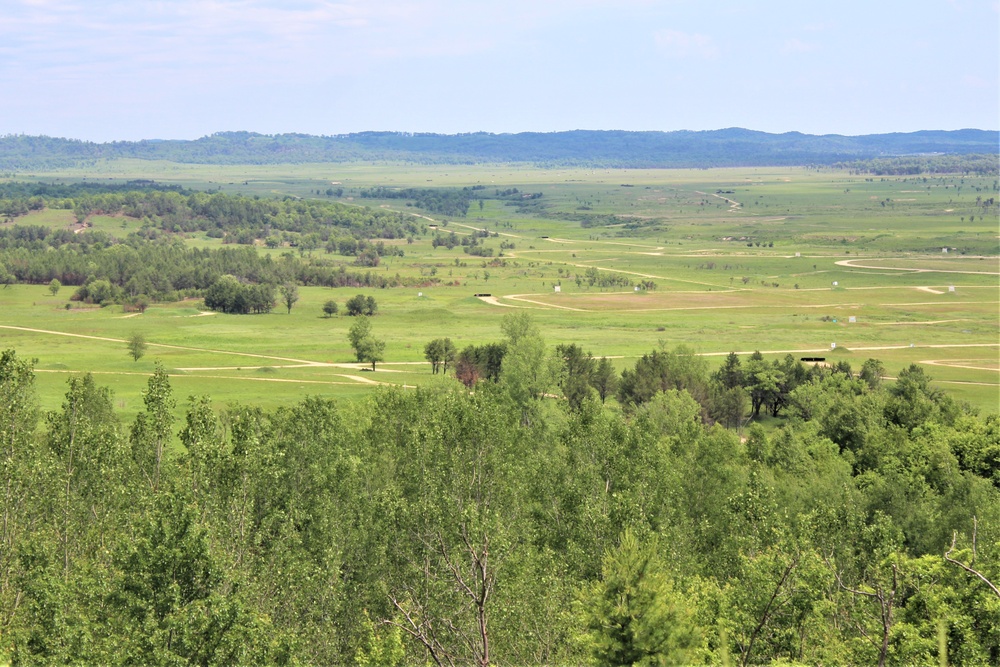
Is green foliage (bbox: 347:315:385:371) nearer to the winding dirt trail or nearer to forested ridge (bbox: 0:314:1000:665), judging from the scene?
the winding dirt trail

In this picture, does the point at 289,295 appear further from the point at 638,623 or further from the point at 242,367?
the point at 638,623

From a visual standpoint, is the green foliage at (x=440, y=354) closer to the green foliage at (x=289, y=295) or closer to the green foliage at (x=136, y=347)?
the green foliage at (x=136, y=347)

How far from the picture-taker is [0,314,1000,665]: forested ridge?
30375 mm

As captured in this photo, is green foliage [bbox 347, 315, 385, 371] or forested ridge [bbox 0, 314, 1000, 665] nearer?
forested ridge [bbox 0, 314, 1000, 665]

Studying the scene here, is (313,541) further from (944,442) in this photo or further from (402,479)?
(944,442)

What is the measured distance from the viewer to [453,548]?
38812 mm

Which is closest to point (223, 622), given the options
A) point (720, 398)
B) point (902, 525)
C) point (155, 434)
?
point (155, 434)

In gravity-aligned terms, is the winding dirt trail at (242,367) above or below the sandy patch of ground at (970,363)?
below

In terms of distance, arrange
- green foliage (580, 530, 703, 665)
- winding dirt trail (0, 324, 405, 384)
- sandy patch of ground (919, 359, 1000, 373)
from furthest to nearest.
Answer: sandy patch of ground (919, 359, 1000, 373), winding dirt trail (0, 324, 405, 384), green foliage (580, 530, 703, 665)

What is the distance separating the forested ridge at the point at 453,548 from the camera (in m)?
30.4

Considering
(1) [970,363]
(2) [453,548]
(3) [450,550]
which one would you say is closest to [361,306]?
(1) [970,363]

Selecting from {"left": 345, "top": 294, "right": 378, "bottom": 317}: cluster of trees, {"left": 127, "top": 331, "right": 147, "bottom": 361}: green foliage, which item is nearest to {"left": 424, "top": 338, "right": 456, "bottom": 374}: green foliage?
{"left": 127, "top": 331, "right": 147, "bottom": 361}: green foliage

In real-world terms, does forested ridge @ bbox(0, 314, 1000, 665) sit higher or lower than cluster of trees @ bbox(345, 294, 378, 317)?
higher

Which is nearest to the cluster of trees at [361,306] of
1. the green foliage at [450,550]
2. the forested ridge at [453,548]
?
the forested ridge at [453,548]
